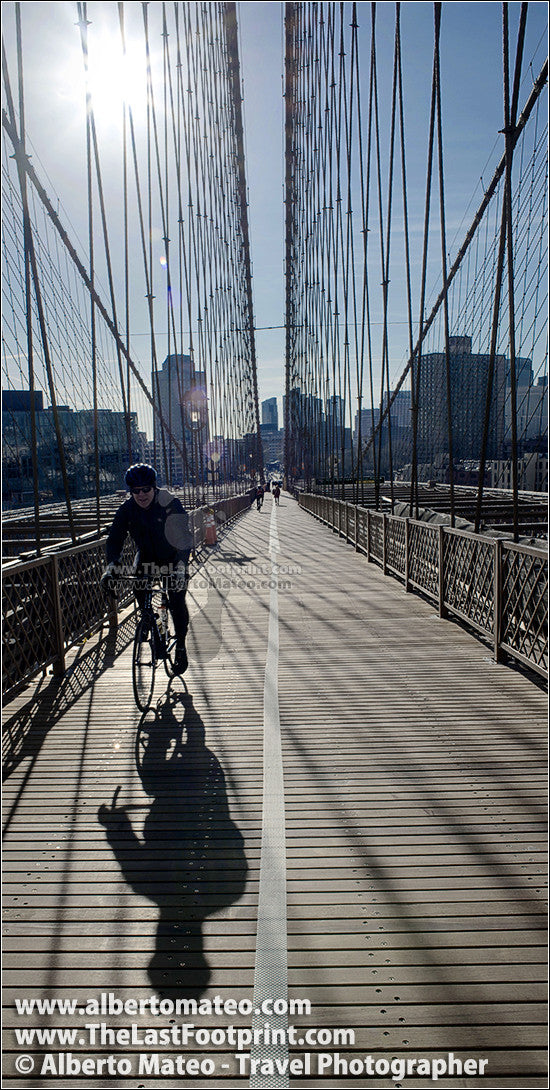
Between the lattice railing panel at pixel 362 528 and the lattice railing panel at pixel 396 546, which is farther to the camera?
the lattice railing panel at pixel 362 528

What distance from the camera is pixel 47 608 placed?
15.0 feet

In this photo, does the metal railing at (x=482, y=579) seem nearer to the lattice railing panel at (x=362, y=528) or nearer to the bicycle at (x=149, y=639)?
the bicycle at (x=149, y=639)

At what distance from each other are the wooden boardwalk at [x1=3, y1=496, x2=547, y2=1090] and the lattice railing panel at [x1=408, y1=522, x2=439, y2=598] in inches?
88.8

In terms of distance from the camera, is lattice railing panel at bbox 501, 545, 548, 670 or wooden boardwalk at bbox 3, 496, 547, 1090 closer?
wooden boardwalk at bbox 3, 496, 547, 1090

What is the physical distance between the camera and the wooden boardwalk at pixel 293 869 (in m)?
1.58

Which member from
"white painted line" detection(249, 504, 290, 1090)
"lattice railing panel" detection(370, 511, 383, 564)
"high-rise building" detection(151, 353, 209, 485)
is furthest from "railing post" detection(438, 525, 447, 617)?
"high-rise building" detection(151, 353, 209, 485)

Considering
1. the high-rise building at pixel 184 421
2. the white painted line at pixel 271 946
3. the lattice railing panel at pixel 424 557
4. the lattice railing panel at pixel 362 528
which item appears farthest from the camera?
the high-rise building at pixel 184 421

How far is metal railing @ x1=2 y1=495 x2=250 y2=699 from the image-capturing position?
13.2 feet

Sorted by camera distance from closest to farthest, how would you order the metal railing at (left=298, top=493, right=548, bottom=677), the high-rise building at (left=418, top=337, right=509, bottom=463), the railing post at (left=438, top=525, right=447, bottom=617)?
the metal railing at (left=298, top=493, right=548, bottom=677), the railing post at (left=438, top=525, right=447, bottom=617), the high-rise building at (left=418, top=337, right=509, bottom=463)

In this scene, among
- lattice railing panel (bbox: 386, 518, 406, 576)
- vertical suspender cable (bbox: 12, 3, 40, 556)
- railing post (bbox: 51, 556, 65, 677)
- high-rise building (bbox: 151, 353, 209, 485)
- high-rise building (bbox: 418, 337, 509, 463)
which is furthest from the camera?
high-rise building (bbox: 418, 337, 509, 463)

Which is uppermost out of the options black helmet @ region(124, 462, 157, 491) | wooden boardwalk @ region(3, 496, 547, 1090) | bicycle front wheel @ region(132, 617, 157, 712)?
black helmet @ region(124, 462, 157, 491)

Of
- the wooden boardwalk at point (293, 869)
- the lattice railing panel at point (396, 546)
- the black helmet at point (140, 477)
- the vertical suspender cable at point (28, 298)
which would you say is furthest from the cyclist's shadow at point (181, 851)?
the lattice railing panel at point (396, 546)

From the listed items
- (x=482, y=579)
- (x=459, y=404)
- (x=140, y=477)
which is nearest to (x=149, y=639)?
(x=140, y=477)

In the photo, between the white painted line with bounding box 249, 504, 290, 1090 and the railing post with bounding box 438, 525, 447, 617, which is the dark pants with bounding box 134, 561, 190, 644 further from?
the railing post with bounding box 438, 525, 447, 617
